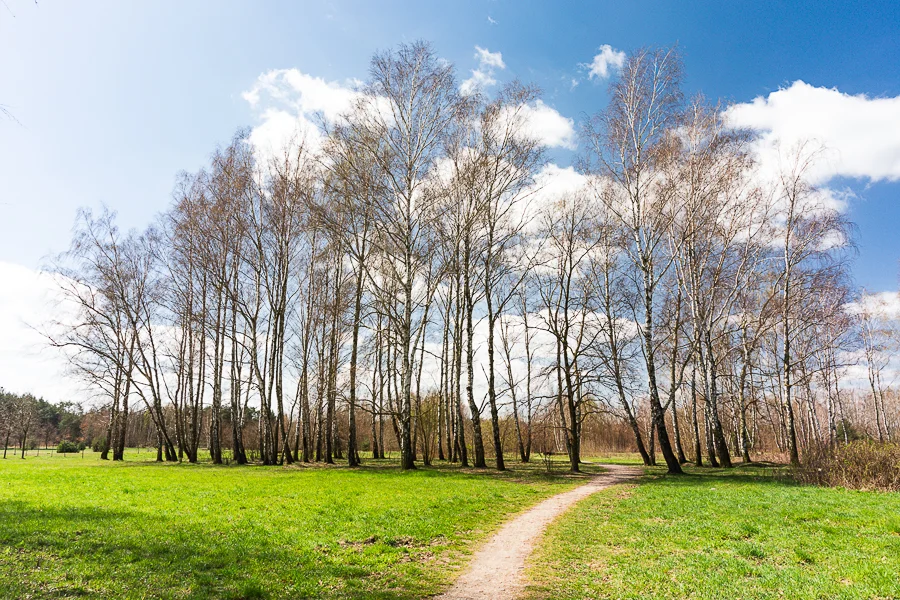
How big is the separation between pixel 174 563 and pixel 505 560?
4.68 metres

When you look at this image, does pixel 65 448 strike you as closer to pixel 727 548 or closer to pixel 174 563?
pixel 174 563

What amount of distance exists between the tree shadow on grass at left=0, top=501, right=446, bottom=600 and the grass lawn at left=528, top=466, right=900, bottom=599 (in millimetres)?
2370

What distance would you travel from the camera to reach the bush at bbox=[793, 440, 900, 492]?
12317 mm

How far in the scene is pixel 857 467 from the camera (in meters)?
13.0

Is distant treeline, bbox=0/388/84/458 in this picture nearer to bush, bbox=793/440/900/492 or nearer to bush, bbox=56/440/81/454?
bush, bbox=56/440/81/454

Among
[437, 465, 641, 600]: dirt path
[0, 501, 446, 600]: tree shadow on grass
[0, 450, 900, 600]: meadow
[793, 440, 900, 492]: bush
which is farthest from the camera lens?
[793, 440, 900, 492]: bush

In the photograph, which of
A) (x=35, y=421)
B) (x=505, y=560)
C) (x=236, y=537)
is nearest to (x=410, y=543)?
(x=505, y=560)

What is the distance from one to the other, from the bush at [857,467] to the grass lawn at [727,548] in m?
1.45

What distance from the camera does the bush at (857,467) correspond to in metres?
12.3

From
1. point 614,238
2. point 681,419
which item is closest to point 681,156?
point 614,238

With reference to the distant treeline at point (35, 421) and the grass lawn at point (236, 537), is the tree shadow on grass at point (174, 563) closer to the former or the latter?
the grass lawn at point (236, 537)

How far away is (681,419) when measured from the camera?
41.6 metres

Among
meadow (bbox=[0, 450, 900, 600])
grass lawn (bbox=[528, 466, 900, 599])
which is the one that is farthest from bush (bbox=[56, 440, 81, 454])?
grass lawn (bbox=[528, 466, 900, 599])

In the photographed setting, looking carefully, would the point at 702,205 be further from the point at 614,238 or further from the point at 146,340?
the point at 146,340
